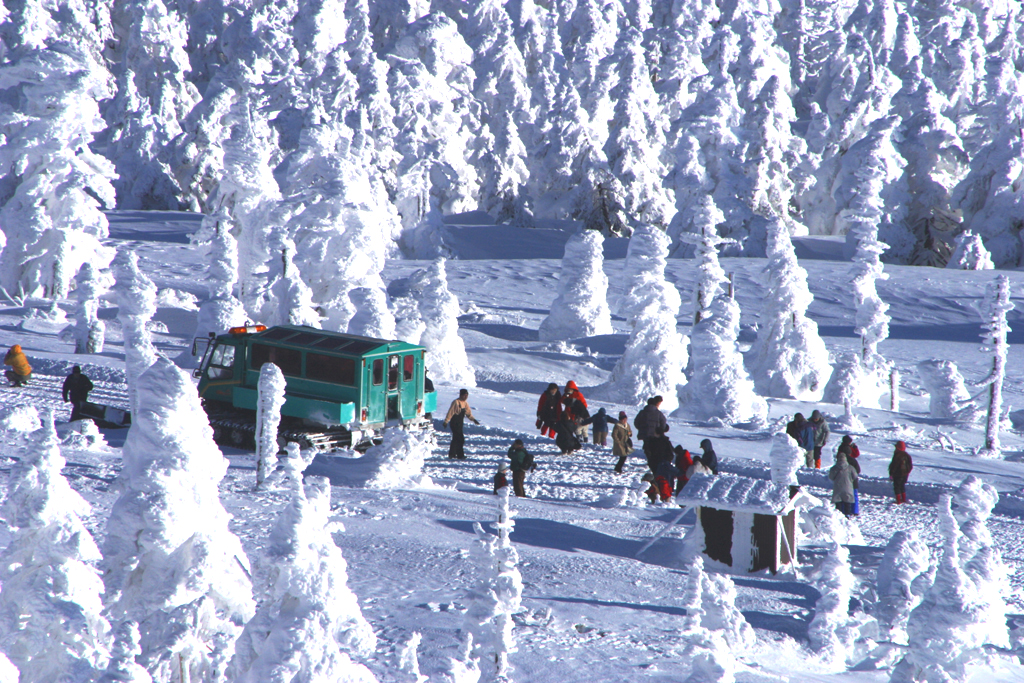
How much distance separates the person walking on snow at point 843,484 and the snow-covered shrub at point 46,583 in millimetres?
10998

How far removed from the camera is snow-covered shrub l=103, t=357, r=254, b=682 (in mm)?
5781

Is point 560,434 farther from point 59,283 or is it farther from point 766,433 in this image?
point 59,283

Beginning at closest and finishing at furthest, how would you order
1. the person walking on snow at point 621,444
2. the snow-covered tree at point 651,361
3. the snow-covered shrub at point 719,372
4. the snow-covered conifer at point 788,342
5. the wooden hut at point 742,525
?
the wooden hut at point 742,525 → the person walking on snow at point 621,444 → the snow-covered shrub at point 719,372 → the snow-covered tree at point 651,361 → the snow-covered conifer at point 788,342

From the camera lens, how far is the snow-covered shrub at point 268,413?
12.5 metres

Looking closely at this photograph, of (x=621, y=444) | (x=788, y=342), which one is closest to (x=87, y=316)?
(x=621, y=444)

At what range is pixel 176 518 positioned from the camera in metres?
5.91

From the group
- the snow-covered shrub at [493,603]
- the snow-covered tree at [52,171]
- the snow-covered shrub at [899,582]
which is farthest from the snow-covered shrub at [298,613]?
the snow-covered tree at [52,171]

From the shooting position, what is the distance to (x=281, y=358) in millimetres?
17703

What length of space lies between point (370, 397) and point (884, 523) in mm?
8495

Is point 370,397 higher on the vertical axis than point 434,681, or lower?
higher

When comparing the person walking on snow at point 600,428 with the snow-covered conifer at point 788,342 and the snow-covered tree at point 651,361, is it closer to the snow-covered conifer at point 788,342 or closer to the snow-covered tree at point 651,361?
the snow-covered tree at point 651,361

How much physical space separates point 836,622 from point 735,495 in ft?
7.19

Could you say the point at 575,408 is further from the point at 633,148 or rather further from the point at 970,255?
the point at 633,148

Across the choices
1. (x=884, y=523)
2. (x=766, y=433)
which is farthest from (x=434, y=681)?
(x=766, y=433)
